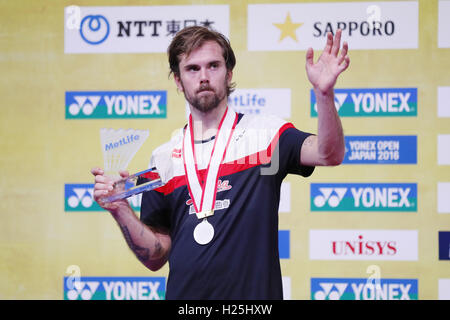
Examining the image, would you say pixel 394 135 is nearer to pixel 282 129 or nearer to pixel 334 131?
pixel 282 129

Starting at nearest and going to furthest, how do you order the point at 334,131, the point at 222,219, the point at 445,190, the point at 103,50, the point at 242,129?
the point at 334,131 → the point at 222,219 → the point at 242,129 → the point at 445,190 → the point at 103,50

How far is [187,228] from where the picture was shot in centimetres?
197

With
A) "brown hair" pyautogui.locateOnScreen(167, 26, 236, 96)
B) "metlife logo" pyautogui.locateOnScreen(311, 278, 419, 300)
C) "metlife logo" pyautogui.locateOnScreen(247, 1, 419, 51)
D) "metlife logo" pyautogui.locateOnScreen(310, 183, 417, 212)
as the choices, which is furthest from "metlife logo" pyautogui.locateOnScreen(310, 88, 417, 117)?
"brown hair" pyautogui.locateOnScreen(167, 26, 236, 96)

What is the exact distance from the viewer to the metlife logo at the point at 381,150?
341 centimetres

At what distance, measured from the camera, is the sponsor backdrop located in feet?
11.2

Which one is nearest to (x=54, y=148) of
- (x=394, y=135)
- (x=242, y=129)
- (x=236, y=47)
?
(x=236, y=47)

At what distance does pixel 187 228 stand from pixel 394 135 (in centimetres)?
197

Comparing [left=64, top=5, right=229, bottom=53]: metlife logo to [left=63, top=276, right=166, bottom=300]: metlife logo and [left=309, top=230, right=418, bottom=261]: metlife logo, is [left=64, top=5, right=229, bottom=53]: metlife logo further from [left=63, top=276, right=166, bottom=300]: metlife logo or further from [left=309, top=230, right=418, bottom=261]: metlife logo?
[left=309, top=230, right=418, bottom=261]: metlife logo

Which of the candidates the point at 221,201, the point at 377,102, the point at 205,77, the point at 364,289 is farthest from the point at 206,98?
the point at 364,289

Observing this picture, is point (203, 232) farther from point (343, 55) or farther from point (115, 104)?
point (115, 104)

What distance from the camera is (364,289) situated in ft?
11.1

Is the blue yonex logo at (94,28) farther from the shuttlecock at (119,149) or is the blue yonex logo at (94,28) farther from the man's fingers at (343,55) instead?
the man's fingers at (343,55)

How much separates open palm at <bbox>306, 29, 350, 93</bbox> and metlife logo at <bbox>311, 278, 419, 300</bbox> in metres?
2.06

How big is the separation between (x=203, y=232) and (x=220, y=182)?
22cm
